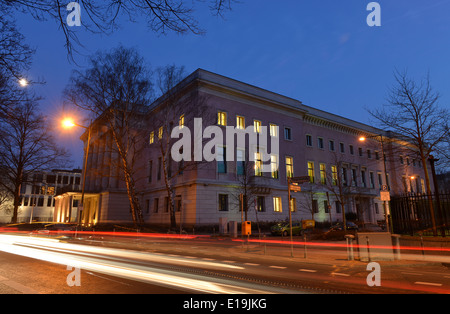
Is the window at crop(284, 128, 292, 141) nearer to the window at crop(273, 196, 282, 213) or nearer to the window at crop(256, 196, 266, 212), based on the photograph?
the window at crop(273, 196, 282, 213)

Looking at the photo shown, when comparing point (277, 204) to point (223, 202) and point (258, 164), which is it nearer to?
point (258, 164)

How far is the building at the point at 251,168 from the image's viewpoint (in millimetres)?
33031

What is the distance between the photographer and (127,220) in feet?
134

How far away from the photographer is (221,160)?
34.5m

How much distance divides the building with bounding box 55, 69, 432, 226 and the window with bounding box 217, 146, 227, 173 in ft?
0.40

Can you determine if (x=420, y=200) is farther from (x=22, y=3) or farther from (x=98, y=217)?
(x=98, y=217)

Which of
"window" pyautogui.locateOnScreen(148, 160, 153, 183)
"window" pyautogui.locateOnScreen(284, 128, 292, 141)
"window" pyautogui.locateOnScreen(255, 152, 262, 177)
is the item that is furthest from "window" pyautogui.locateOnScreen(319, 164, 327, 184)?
"window" pyautogui.locateOnScreen(148, 160, 153, 183)

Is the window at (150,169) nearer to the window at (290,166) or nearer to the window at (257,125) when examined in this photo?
the window at (257,125)

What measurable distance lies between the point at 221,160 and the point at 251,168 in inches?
150

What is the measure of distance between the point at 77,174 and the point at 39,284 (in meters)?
90.3

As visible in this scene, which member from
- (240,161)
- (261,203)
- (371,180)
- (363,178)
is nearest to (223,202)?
(261,203)

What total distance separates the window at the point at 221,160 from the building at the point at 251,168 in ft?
0.40
